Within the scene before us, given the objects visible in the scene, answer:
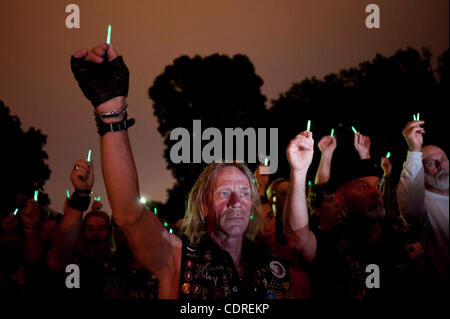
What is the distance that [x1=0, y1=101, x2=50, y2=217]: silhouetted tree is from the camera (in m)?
8.84

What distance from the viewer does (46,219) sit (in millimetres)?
5648

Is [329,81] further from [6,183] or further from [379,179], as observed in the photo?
[379,179]

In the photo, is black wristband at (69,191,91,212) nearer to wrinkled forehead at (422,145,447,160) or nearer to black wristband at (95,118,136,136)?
black wristband at (95,118,136,136)

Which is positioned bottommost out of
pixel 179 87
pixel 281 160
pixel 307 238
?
pixel 307 238

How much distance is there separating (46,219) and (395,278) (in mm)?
4069

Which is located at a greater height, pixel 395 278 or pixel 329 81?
pixel 329 81

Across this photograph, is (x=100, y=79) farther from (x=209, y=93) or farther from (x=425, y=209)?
(x=209, y=93)

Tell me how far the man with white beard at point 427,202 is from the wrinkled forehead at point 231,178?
3.20 feet

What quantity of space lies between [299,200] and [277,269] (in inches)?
18.1

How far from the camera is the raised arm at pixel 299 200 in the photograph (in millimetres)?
2941

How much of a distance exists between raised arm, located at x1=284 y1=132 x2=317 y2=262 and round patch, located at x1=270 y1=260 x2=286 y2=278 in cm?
29

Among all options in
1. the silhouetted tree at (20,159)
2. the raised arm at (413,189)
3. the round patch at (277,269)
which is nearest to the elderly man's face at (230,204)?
the round patch at (277,269)

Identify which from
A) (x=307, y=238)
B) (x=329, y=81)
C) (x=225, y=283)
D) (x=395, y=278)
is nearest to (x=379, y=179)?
(x=395, y=278)

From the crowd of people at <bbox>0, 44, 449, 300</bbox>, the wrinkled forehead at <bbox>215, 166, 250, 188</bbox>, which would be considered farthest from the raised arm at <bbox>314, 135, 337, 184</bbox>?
the wrinkled forehead at <bbox>215, 166, 250, 188</bbox>
